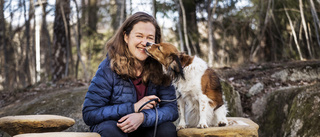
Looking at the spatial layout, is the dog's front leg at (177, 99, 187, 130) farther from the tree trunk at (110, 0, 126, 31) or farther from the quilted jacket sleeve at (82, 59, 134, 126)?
the tree trunk at (110, 0, 126, 31)

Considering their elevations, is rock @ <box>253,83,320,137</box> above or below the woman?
below

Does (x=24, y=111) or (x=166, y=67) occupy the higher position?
(x=166, y=67)

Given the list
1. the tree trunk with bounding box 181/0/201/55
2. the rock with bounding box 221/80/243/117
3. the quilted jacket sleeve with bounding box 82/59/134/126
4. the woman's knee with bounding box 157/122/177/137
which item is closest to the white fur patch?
the woman's knee with bounding box 157/122/177/137

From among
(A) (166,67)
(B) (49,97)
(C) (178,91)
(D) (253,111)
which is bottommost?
(D) (253,111)

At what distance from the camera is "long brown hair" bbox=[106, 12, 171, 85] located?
8.84 feet

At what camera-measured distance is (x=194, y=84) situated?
2.88m

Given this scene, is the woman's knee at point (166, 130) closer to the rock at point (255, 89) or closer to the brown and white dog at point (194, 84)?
the brown and white dog at point (194, 84)

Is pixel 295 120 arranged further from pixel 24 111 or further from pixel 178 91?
pixel 24 111

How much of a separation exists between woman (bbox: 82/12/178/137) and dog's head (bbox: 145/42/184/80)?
86mm

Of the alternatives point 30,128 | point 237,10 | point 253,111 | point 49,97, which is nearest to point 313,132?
point 253,111

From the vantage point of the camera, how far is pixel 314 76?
6156 millimetres

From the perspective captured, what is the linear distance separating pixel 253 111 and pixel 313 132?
194 centimetres

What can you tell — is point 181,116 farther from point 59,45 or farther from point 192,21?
point 192,21

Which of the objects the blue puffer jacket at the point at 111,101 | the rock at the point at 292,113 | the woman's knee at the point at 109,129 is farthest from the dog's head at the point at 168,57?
the rock at the point at 292,113
